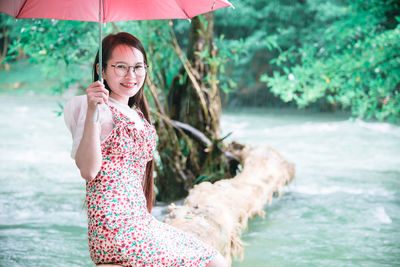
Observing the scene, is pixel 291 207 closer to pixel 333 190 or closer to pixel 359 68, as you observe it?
pixel 333 190

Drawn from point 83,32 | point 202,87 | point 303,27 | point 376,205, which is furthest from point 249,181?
point 303,27

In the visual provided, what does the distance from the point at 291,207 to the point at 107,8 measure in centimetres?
371

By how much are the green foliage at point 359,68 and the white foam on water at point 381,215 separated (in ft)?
4.47

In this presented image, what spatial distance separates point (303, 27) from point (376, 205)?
42.3 feet

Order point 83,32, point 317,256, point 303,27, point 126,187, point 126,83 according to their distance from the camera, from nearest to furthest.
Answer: point 126,187 < point 126,83 < point 317,256 < point 83,32 < point 303,27

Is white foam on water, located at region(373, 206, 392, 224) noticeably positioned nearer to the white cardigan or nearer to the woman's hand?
the white cardigan

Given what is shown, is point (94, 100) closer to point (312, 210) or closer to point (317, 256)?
point (317, 256)

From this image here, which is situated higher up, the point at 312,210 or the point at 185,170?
the point at 185,170

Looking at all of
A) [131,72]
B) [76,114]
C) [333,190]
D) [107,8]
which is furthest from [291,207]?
[76,114]

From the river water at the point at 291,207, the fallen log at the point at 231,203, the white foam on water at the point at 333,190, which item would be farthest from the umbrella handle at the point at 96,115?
the white foam on water at the point at 333,190

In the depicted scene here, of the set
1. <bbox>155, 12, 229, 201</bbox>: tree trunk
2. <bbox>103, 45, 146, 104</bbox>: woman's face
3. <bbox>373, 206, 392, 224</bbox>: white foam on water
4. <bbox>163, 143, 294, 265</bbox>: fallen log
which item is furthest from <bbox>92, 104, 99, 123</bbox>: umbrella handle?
<bbox>373, 206, 392, 224</bbox>: white foam on water

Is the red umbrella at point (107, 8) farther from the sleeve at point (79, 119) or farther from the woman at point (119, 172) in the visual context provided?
the sleeve at point (79, 119)

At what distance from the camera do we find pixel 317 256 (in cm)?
380

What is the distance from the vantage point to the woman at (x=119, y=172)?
1.68 m
